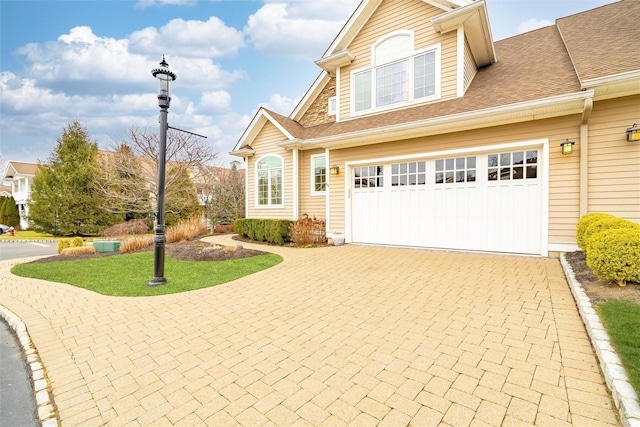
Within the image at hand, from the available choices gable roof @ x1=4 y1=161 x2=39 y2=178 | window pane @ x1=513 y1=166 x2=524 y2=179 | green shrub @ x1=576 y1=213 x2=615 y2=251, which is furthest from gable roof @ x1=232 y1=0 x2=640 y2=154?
gable roof @ x1=4 y1=161 x2=39 y2=178

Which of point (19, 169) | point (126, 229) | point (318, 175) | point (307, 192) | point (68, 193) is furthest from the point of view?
point (19, 169)

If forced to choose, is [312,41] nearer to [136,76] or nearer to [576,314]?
[136,76]

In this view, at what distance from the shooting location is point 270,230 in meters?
10.4

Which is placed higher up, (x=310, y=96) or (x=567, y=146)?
(x=310, y=96)

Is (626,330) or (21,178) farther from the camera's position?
(21,178)

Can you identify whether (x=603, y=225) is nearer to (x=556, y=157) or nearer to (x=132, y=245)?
(x=556, y=157)

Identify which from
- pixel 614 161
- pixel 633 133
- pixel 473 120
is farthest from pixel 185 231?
pixel 633 133

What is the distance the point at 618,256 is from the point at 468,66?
691cm

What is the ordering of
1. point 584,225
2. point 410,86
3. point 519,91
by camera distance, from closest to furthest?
point 584,225, point 519,91, point 410,86

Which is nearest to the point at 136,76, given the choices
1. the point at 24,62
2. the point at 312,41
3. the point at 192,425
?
the point at 24,62

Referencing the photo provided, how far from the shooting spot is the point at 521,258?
257 inches

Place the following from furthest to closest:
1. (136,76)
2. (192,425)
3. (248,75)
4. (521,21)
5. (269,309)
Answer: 1. (248,75)
2. (136,76)
3. (521,21)
4. (269,309)
5. (192,425)

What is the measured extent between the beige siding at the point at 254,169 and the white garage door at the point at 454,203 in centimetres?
286

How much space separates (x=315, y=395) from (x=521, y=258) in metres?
6.37
